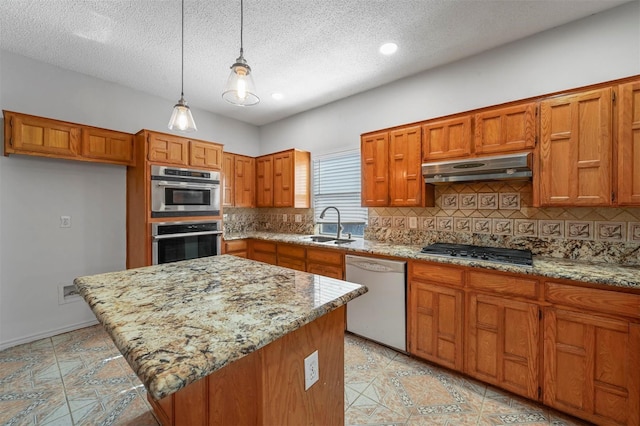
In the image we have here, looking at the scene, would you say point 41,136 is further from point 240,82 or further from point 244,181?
point 240,82

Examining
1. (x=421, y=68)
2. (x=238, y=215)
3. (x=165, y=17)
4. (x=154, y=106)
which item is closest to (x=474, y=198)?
(x=421, y=68)

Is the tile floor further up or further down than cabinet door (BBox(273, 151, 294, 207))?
further down

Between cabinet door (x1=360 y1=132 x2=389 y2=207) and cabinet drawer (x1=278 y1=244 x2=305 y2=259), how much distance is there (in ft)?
3.03

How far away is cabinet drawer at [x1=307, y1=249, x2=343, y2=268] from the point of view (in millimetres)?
2885

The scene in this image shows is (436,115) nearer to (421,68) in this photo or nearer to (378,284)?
(421,68)

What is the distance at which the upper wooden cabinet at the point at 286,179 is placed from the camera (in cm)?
387

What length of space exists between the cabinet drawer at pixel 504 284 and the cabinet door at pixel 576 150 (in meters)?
0.63

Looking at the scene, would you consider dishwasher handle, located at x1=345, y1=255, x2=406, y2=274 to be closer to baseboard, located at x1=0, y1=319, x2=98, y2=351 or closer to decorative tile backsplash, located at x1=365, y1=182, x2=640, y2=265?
decorative tile backsplash, located at x1=365, y1=182, x2=640, y2=265

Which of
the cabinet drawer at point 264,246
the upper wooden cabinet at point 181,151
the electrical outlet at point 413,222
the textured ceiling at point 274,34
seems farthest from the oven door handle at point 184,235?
the electrical outlet at point 413,222

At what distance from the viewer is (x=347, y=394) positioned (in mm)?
1986

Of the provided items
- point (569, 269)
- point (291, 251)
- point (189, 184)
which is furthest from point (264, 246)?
point (569, 269)

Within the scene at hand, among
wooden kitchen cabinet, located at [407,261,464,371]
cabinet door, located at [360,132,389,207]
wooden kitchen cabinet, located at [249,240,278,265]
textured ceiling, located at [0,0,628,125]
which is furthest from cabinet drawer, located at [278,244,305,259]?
textured ceiling, located at [0,0,628,125]

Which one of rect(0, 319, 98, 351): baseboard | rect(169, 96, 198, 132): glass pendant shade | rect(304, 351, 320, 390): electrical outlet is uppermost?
rect(169, 96, 198, 132): glass pendant shade

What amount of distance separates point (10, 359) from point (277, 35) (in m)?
3.65
